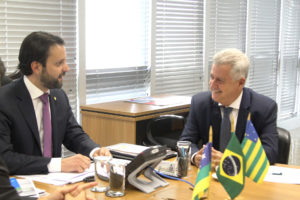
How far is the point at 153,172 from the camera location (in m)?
2.13

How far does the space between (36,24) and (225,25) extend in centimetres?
313

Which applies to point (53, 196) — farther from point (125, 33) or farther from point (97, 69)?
point (125, 33)

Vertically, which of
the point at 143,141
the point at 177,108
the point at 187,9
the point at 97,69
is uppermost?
the point at 187,9

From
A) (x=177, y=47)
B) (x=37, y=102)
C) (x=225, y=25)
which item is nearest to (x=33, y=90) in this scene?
(x=37, y=102)

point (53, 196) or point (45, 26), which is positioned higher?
point (45, 26)

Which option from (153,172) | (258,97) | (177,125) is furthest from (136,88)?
(153,172)

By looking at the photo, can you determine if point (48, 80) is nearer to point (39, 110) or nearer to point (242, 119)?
point (39, 110)

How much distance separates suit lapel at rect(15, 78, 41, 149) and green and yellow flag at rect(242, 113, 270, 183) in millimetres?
1236

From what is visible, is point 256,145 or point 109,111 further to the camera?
point 109,111

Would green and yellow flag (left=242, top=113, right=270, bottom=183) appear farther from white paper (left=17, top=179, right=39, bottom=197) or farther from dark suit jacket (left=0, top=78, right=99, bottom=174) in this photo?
dark suit jacket (left=0, top=78, right=99, bottom=174)

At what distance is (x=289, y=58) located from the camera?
763 cm

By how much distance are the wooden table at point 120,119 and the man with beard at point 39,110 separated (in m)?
0.72

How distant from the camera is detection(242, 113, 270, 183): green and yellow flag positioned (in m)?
1.83

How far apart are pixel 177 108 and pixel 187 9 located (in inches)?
81.5
